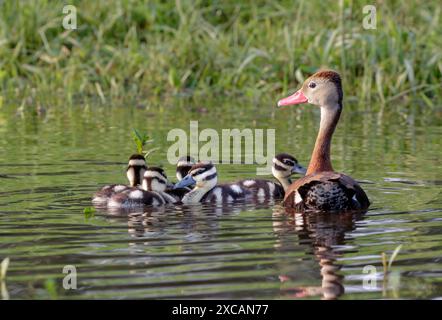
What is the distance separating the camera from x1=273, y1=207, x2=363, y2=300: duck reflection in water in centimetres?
520

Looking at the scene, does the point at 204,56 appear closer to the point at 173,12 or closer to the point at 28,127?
the point at 173,12

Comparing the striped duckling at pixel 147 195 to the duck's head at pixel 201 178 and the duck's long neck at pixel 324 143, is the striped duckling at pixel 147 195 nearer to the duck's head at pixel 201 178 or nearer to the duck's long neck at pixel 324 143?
the duck's head at pixel 201 178

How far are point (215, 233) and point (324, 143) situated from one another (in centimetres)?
181

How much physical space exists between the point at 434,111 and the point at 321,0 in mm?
2634

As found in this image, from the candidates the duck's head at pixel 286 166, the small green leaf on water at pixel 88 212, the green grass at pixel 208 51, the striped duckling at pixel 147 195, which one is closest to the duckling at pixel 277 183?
the duck's head at pixel 286 166

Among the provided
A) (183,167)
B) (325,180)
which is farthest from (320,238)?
(183,167)

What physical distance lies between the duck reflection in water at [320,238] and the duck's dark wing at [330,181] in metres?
0.10

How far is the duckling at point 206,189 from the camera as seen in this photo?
805 centimetres

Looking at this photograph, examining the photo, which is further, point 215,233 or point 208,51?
point 208,51

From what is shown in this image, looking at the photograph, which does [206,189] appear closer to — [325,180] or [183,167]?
[183,167]

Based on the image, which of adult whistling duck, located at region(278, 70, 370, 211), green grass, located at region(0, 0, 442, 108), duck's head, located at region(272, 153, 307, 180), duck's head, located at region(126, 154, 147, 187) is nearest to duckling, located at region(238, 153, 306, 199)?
duck's head, located at region(272, 153, 307, 180)

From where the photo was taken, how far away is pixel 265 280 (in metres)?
5.38

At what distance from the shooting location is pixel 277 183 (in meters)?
8.50
